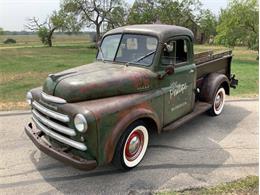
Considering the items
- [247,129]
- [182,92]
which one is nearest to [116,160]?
[182,92]

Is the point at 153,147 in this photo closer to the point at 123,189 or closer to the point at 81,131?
the point at 123,189

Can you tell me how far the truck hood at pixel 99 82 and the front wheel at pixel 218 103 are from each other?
250 centimetres

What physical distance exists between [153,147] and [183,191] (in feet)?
4.56

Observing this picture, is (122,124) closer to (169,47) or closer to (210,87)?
(169,47)

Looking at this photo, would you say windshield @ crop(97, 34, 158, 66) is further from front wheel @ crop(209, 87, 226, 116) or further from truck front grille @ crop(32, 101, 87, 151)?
front wheel @ crop(209, 87, 226, 116)

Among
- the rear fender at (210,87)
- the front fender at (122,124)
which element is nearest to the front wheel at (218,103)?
the rear fender at (210,87)

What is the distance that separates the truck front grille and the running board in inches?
71.1

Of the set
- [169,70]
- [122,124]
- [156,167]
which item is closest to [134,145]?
[156,167]

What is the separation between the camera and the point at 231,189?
3.64 metres

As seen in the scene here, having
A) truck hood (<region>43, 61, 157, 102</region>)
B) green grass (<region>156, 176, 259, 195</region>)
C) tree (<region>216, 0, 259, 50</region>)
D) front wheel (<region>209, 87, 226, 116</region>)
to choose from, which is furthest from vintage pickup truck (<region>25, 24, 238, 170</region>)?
tree (<region>216, 0, 259, 50</region>)

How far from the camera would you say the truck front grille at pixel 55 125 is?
3588 mm

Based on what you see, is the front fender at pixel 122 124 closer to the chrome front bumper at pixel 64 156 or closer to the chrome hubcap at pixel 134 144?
the chrome front bumper at pixel 64 156

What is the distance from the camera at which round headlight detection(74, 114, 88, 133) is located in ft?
11.2

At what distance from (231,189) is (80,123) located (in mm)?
2140
